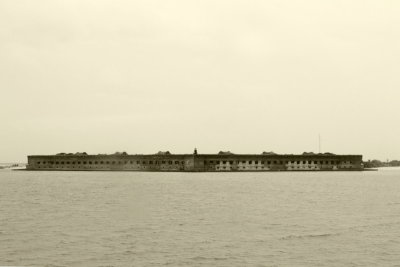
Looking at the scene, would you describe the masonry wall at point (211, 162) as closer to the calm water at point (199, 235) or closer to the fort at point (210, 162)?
the fort at point (210, 162)

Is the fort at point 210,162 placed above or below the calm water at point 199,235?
above

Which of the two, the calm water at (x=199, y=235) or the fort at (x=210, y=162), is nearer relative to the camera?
the calm water at (x=199, y=235)

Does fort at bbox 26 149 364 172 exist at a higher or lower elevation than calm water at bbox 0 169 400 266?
higher

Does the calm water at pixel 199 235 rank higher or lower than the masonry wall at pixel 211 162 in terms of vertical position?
lower

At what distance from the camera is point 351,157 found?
184000 millimetres

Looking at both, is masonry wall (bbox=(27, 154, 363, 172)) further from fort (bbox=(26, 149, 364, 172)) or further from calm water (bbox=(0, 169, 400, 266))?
calm water (bbox=(0, 169, 400, 266))

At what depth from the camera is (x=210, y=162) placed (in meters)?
170

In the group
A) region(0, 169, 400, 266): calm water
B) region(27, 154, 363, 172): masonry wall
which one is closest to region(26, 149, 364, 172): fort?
region(27, 154, 363, 172): masonry wall

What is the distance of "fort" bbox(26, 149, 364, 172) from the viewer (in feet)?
557

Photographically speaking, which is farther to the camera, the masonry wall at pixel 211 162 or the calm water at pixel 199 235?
the masonry wall at pixel 211 162

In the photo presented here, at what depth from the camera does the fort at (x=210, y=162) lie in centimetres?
16988

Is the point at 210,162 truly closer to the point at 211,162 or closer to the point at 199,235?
the point at 211,162

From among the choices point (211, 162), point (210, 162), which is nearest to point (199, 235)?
point (210, 162)

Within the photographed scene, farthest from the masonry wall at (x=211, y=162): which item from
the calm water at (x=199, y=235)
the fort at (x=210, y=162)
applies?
the calm water at (x=199, y=235)
